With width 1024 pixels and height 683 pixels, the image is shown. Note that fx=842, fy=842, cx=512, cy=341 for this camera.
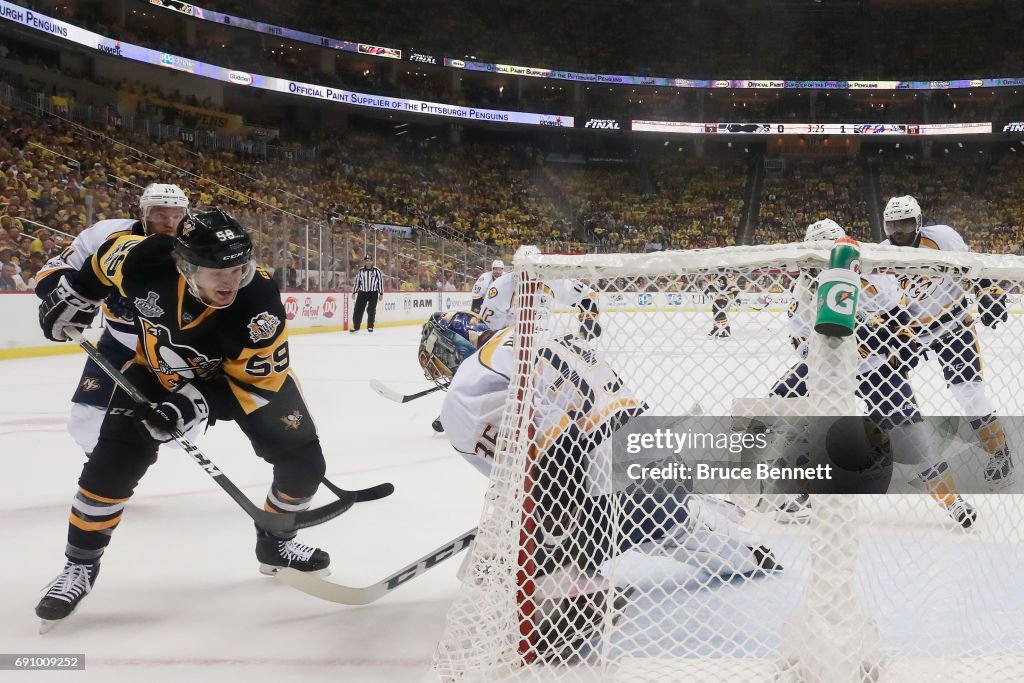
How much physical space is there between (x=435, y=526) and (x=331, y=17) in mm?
22120

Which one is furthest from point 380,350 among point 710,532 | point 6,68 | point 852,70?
point 852,70

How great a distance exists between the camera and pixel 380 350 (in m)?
8.67

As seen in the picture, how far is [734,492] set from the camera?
1442 millimetres

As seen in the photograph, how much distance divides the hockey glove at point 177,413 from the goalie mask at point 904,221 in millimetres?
2124

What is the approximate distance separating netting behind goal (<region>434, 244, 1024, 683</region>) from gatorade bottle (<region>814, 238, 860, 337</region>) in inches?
1.7

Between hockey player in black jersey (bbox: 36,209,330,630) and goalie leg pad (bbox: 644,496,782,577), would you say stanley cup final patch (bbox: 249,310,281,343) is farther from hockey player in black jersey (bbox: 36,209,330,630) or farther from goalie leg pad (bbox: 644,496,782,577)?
goalie leg pad (bbox: 644,496,782,577)

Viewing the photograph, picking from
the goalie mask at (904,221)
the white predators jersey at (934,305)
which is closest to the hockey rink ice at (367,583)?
the white predators jersey at (934,305)

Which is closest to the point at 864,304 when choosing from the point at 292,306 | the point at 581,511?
the point at 581,511

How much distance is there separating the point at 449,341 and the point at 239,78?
17.0 metres

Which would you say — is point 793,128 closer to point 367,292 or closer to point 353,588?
point 367,292

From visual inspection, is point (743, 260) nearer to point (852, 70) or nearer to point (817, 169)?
point (817, 169)

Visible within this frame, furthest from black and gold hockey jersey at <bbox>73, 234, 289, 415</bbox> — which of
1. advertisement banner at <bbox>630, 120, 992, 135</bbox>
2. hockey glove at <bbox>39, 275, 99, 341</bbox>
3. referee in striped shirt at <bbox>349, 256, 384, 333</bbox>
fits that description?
advertisement banner at <bbox>630, 120, 992, 135</bbox>

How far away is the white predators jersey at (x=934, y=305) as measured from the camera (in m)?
1.54

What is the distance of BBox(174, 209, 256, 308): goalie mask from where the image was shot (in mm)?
1751
